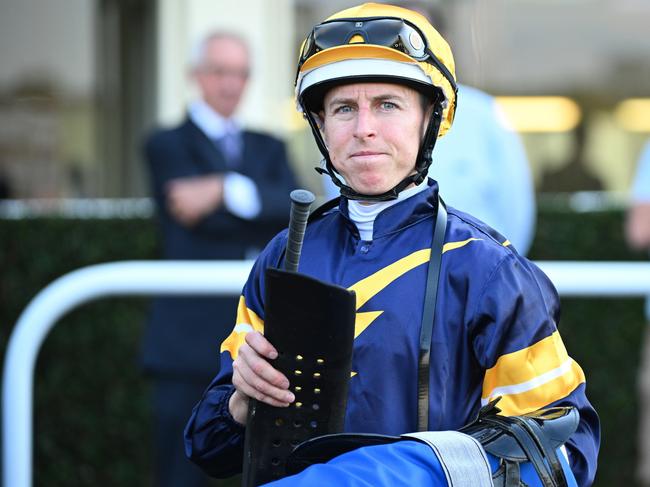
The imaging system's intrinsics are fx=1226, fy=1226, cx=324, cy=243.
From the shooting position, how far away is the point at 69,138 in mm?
8227

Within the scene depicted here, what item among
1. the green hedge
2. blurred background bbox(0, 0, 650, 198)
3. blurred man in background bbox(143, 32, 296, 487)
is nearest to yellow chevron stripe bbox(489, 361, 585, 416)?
blurred man in background bbox(143, 32, 296, 487)

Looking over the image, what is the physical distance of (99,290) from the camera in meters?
3.96

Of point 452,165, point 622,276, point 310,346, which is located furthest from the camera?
point 622,276

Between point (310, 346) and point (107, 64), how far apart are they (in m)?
6.57

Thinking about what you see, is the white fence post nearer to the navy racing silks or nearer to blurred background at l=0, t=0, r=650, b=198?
the navy racing silks

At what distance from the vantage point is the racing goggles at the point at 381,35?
2.22 metres

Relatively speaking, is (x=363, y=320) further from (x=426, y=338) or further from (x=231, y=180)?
(x=231, y=180)

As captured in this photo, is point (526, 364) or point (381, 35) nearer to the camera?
point (526, 364)

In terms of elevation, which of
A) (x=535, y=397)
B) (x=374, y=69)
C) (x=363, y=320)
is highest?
(x=374, y=69)

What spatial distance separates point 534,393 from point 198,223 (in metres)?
2.63

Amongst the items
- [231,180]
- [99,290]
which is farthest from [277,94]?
[99,290]

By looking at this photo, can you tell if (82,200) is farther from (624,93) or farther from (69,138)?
(624,93)

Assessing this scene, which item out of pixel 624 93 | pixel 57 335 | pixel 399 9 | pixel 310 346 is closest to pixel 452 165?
pixel 399 9

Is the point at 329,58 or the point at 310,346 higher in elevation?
the point at 329,58
